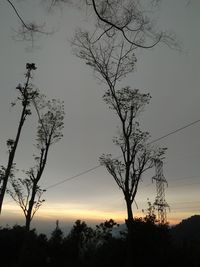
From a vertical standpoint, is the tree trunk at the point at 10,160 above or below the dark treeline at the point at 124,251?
above

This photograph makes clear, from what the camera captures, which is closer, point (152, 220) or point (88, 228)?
point (152, 220)

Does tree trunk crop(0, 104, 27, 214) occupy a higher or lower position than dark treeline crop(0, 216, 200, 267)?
higher

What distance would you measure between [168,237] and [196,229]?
45.9 m

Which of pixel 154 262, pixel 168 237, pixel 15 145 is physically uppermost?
pixel 15 145

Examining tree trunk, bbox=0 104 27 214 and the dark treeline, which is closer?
tree trunk, bbox=0 104 27 214

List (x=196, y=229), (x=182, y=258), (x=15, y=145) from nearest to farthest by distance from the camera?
(x=15, y=145) → (x=182, y=258) → (x=196, y=229)

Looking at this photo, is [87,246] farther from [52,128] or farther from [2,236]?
[52,128]

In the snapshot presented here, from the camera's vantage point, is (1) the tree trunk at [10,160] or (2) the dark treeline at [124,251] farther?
(2) the dark treeline at [124,251]

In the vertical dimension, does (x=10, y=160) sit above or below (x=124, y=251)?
above

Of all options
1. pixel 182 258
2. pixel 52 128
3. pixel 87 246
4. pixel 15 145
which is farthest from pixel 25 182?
pixel 87 246

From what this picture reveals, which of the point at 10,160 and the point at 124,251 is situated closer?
the point at 10,160

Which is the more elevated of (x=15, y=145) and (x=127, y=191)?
(x=15, y=145)

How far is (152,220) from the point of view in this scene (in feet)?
91.2

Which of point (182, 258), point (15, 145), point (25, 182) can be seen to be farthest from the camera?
point (25, 182)
